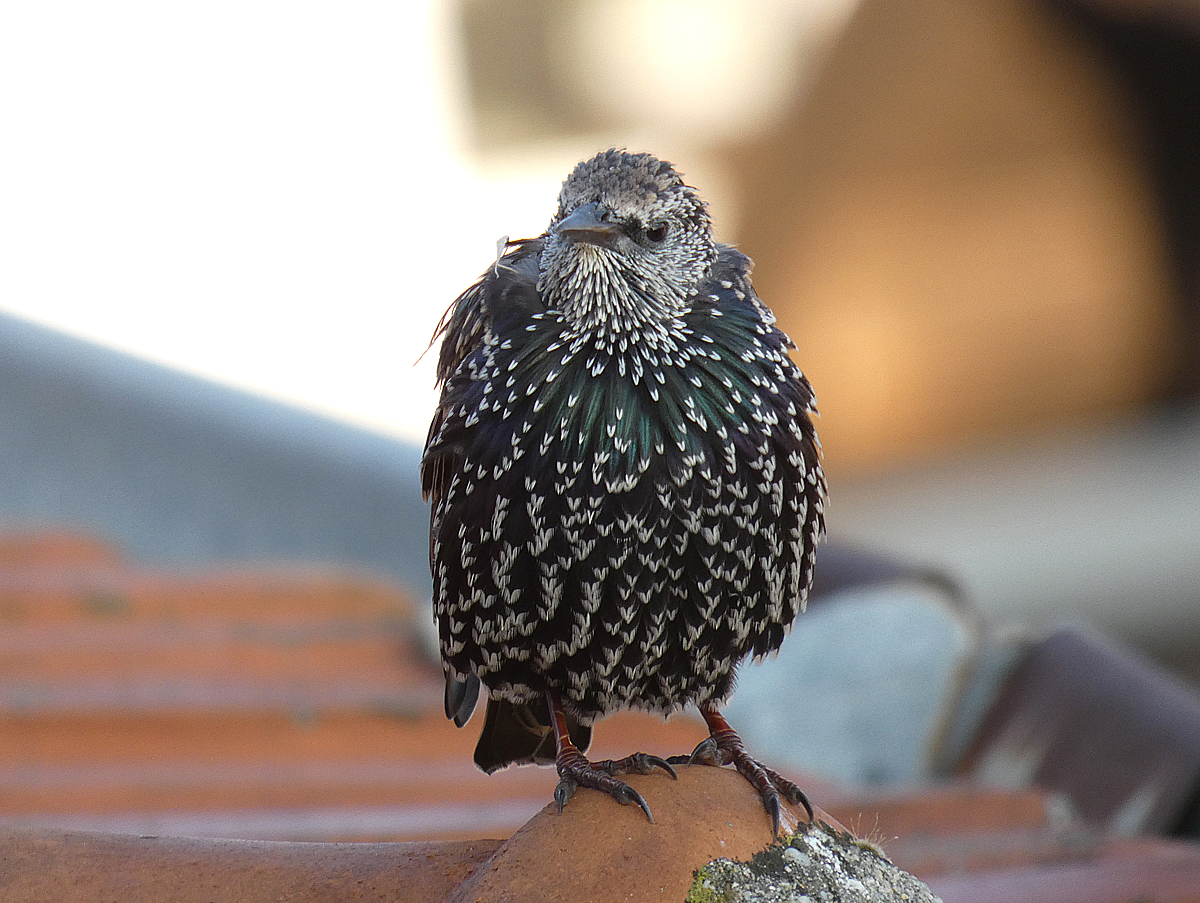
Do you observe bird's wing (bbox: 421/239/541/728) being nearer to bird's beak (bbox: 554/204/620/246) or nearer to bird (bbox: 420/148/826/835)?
bird (bbox: 420/148/826/835)

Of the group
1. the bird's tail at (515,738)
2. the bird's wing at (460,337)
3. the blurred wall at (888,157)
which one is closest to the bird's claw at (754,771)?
the bird's tail at (515,738)

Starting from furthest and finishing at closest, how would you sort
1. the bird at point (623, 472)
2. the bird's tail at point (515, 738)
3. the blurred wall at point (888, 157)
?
the blurred wall at point (888, 157) < the bird's tail at point (515, 738) < the bird at point (623, 472)

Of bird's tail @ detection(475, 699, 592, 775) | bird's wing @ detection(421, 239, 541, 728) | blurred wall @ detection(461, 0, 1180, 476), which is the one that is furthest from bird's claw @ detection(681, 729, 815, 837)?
blurred wall @ detection(461, 0, 1180, 476)

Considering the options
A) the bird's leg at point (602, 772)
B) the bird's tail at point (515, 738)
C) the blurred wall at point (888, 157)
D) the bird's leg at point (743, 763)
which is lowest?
the bird's tail at point (515, 738)

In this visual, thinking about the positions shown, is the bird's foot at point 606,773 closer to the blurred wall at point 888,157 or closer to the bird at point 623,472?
the bird at point 623,472

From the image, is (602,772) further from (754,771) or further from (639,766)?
(754,771)

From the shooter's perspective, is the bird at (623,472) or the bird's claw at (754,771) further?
the bird at (623,472)
